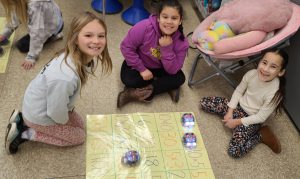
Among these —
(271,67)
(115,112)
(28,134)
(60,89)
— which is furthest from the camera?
(115,112)

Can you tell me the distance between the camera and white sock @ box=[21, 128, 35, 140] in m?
1.34

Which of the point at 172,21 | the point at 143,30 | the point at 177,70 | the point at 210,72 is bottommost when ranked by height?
the point at 210,72

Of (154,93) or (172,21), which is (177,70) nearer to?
(154,93)

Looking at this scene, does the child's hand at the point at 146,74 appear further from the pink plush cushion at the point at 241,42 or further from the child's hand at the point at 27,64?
the child's hand at the point at 27,64

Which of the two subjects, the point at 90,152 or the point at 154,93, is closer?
the point at 90,152

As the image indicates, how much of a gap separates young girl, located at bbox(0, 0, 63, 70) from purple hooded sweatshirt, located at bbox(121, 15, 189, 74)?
51 centimetres

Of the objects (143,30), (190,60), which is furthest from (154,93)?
(190,60)

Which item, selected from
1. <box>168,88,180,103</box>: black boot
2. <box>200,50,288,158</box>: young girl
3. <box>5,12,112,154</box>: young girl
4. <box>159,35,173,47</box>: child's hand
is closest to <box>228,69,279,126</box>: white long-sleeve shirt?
<box>200,50,288,158</box>: young girl

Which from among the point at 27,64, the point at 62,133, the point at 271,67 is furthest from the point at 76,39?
the point at 271,67

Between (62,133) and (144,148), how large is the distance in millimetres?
374

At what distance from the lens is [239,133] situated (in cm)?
155

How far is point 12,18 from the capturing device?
72.0 inches

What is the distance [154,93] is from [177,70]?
7.1 inches

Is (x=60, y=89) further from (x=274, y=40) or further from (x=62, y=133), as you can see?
(x=274, y=40)
